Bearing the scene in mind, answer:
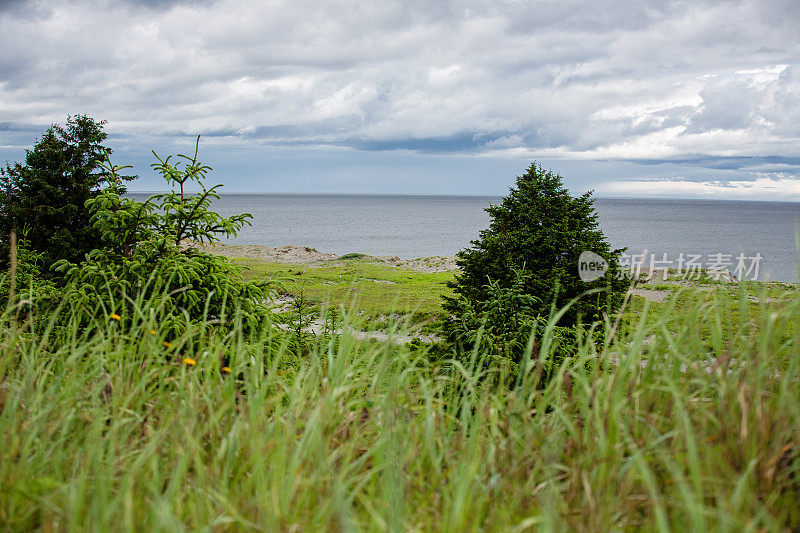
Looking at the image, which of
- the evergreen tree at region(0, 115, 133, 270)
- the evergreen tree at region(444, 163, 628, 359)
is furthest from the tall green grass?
the evergreen tree at region(0, 115, 133, 270)

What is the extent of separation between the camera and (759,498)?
1870 millimetres

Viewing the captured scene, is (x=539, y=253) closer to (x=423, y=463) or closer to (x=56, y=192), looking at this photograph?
(x=423, y=463)

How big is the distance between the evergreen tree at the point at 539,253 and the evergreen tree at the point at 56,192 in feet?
27.9

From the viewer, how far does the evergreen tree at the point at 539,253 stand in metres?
7.84

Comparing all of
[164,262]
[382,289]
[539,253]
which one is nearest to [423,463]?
[164,262]

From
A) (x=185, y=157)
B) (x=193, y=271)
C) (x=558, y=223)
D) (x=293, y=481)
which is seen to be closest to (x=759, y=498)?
(x=293, y=481)

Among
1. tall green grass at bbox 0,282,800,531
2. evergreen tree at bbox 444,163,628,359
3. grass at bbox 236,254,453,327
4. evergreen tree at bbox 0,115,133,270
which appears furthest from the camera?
grass at bbox 236,254,453,327

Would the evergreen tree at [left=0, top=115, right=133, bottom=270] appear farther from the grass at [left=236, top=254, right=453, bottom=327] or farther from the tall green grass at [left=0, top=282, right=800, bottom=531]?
the tall green grass at [left=0, top=282, right=800, bottom=531]

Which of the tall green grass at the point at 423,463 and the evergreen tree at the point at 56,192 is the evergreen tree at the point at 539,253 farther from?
the evergreen tree at the point at 56,192

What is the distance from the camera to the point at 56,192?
13102mm

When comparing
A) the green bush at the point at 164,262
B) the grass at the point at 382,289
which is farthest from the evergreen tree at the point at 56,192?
the green bush at the point at 164,262

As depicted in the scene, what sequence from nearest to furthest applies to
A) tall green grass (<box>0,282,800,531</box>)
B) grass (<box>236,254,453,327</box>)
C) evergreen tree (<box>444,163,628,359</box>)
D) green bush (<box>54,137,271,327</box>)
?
tall green grass (<box>0,282,800,531</box>) < green bush (<box>54,137,271,327</box>) < evergreen tree (<box>444,163,628,359</box>) < grass (<box>236,254,453,327</box>)

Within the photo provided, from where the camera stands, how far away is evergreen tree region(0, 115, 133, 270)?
1252 cm

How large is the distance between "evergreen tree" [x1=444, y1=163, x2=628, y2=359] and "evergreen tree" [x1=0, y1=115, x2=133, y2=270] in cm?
851
